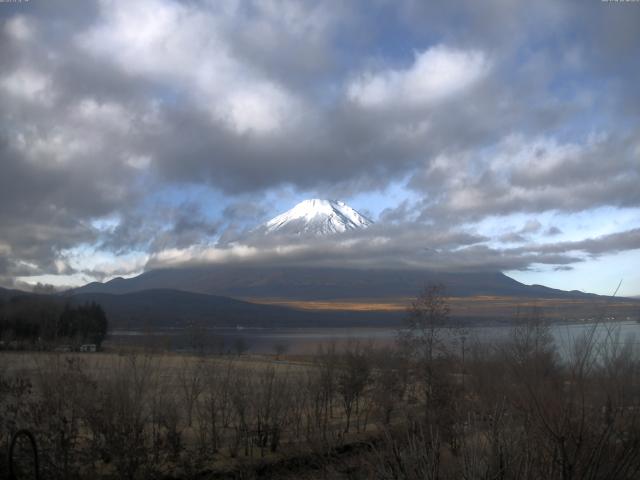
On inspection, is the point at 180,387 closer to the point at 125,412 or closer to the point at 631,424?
the point at 125,412

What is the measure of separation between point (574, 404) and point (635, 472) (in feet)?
3.18

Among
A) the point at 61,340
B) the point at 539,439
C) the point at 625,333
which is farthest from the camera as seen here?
the point at 61,340

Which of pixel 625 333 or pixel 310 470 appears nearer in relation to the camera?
pixel 625 333

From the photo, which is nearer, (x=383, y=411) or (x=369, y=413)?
(x=383, y=411)

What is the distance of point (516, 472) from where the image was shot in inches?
279

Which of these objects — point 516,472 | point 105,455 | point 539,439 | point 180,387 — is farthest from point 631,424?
point 180,387

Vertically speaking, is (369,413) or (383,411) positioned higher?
(383,411)

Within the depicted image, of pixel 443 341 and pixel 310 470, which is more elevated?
pixel 443 341

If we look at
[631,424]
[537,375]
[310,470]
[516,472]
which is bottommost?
[310,470]

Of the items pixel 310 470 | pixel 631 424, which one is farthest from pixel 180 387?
pixel 631 424

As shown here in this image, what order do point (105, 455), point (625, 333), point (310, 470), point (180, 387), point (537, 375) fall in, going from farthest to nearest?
point (180, 387)
point (310, 470)
point (105, 455)
point (625, 333)
point (537, 375)

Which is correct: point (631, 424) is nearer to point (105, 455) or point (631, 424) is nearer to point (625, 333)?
point (625, 333)

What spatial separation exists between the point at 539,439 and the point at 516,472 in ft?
2.20

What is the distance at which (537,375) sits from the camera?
8430 mm
